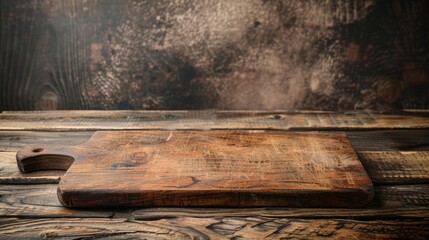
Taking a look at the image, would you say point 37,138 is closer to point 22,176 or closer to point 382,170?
point 22,176

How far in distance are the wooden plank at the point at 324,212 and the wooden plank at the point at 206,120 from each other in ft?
1.96

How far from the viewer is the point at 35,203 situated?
119 cm

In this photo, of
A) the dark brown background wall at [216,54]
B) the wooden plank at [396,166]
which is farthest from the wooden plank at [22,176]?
the wooden plank at [396,166]

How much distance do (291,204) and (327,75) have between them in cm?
94

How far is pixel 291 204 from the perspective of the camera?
3.75 feet

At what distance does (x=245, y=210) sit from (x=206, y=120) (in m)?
0.75

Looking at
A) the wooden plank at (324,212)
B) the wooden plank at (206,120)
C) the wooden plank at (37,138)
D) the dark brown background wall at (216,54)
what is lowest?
the wooden plank at (324,212)

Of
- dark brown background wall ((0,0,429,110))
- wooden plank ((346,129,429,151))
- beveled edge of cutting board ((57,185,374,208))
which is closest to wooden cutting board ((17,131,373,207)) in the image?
beveled edge of cutting board ((57,185,374,208))

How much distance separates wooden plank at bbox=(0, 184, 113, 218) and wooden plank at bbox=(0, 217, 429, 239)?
0.03 meters

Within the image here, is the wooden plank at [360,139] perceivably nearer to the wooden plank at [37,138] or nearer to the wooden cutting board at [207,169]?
the wooden plank at [37,138]

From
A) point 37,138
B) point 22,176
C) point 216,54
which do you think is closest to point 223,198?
point 22,176

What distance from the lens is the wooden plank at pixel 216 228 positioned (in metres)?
1.02

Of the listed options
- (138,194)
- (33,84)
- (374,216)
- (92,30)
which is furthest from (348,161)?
(33,84)

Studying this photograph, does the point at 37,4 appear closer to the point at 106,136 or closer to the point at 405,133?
the point at 106,136
